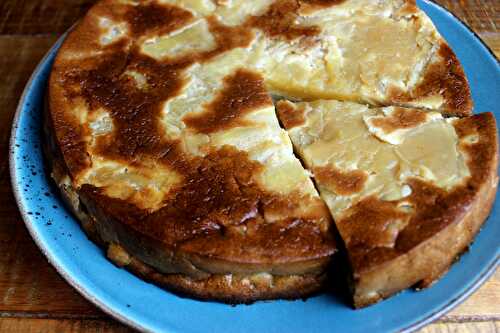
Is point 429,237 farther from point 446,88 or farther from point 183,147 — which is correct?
point 183,147

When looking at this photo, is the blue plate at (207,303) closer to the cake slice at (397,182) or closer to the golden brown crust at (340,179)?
the cake slice at (397,182)

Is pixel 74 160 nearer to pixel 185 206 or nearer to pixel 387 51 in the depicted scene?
pixel 185 206

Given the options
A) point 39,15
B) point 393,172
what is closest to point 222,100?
point 393,172

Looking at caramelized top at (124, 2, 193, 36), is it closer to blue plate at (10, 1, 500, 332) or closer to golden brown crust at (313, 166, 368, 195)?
blue plate at (10, 1, 500, 332)

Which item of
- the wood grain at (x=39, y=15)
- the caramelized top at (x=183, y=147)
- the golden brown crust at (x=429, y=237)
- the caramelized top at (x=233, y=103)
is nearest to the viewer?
the golden brown crust at (x=429, y=237)

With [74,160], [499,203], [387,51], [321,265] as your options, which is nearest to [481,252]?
[499,203]

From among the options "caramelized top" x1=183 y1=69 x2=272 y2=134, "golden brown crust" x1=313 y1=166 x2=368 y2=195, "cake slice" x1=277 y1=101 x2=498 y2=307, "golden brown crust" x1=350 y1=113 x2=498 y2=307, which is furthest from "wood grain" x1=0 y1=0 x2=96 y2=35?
"golden brown crust" x1=350 y1=113 x2=498 y2=307

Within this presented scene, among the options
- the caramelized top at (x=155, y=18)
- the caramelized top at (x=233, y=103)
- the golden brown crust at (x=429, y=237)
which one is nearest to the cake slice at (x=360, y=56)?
the caramelized top at (x=233, y=103)

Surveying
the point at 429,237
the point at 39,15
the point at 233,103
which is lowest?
the point at 39,15
